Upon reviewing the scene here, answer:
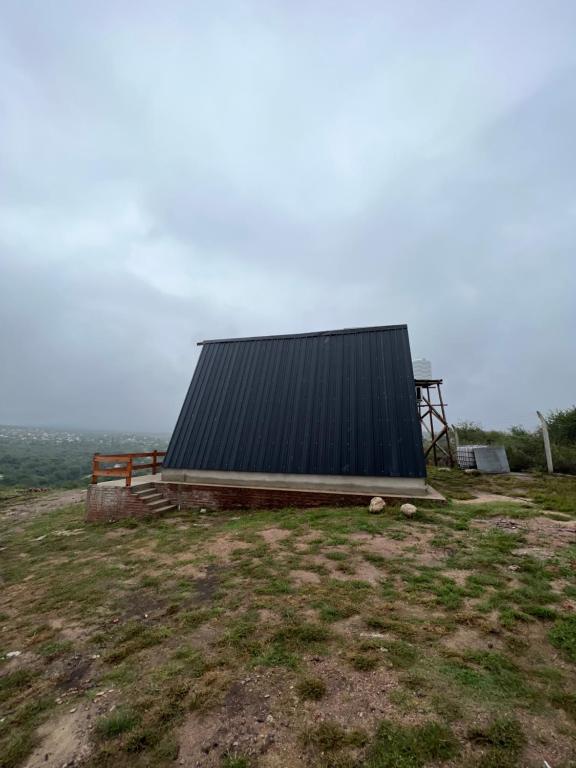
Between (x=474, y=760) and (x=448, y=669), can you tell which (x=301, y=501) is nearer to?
(x=448, y=669)

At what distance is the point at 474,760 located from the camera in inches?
88.7

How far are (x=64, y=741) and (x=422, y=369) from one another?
19131 mm

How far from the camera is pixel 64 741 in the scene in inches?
109

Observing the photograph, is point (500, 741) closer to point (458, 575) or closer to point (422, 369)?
point (458, 575)

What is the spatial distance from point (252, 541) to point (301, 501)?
2.90 meters

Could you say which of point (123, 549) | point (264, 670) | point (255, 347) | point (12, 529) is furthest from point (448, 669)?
point (12, 529)

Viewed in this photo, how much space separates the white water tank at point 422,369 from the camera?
1848cm

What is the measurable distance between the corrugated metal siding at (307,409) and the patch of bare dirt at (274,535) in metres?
2.55

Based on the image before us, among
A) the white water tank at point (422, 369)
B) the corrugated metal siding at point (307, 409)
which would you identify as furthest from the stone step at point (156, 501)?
the white water tank at point (422, 369)

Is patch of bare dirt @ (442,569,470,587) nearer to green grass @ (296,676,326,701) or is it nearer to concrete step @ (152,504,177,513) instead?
green grass @ (296,676,326,701)

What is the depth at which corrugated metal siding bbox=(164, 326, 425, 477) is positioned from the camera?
10133 mm

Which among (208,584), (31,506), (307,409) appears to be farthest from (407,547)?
(31,506)

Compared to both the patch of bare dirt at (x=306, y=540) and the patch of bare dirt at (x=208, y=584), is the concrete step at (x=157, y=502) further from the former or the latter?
the patch of bare dirt at (x=306, y=540)

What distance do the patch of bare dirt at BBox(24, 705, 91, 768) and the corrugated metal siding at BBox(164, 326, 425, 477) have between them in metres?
7.62
